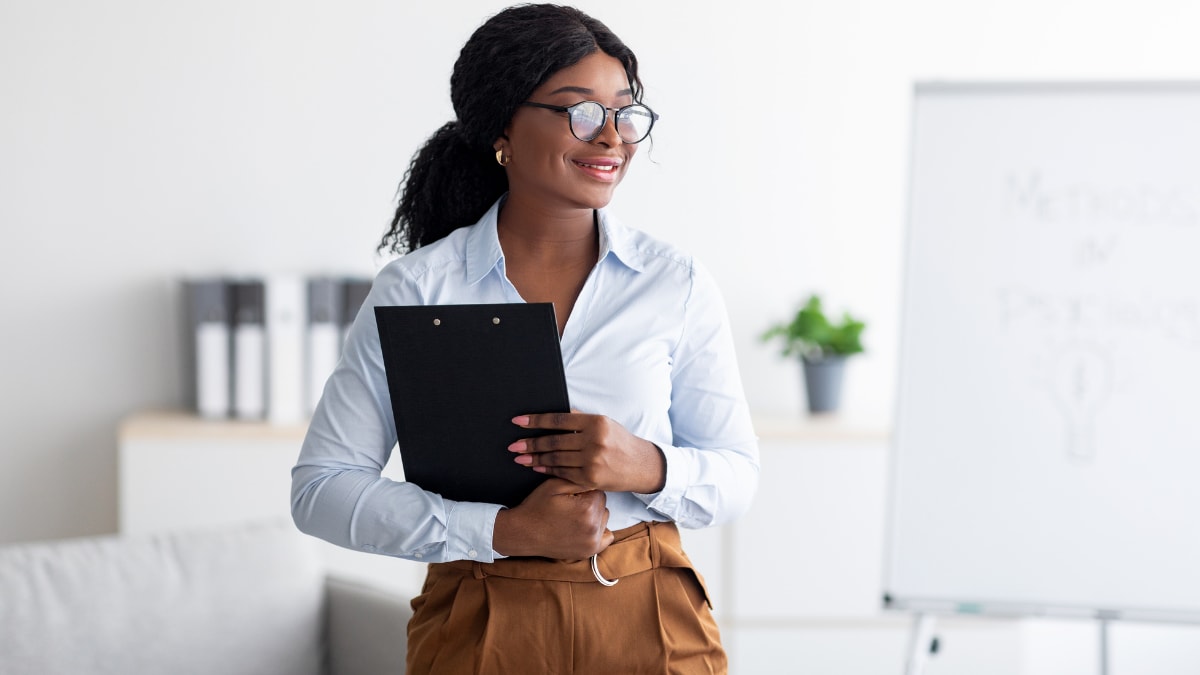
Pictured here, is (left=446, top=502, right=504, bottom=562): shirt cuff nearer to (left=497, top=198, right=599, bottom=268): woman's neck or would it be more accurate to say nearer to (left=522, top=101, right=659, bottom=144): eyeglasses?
(left=497, top=198, right=599, bottom=268): woman's neck

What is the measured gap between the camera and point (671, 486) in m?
1.30

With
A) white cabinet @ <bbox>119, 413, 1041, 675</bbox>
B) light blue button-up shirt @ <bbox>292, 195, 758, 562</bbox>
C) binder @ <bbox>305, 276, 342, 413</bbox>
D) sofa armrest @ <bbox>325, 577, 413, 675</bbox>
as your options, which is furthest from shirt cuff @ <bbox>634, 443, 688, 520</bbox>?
binder @ <bbox>305, 276, 342, 413</bbox>

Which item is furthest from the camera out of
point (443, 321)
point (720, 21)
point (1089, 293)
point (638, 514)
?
point (720, 21)

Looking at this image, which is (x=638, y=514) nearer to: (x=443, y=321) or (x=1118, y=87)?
(x=443, y=321)

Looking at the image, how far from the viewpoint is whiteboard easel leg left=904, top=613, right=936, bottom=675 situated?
212cm

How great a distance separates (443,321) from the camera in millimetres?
1230

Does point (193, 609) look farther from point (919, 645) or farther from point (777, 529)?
point (777, 529)

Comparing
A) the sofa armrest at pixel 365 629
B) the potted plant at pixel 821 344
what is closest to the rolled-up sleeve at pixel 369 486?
the sofa armrest at pixel 365 629

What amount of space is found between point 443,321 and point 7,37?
95.8 inches

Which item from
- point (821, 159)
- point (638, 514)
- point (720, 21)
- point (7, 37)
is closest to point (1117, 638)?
point (821, 159)

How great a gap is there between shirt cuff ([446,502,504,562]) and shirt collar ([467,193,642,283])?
0.95 feet

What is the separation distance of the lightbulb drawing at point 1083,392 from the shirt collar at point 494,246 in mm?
1083

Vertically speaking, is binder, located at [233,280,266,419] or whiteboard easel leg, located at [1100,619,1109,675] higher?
binder, located at [233,280,266,419]

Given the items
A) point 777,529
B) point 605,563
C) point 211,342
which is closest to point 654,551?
point 605,563
